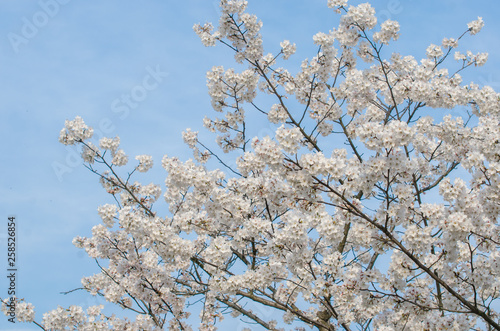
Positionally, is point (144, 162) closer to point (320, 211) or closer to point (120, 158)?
point (120, 158)

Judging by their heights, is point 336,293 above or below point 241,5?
below

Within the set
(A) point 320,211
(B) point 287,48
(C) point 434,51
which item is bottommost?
(A) point 320,211

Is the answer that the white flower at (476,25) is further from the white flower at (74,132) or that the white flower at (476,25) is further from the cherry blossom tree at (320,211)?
the white flower at (74,132)

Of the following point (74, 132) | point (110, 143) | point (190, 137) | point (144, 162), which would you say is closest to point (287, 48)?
point (190, 137)

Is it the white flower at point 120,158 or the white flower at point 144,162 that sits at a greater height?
the white flower at point 144,162

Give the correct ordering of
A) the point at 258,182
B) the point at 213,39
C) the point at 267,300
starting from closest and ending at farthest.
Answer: the point at 258,182 < the point at 267,300 < the point at 213,39

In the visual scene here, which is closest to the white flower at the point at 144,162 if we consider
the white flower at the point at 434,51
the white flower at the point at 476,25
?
the white flower at the point at 434,51

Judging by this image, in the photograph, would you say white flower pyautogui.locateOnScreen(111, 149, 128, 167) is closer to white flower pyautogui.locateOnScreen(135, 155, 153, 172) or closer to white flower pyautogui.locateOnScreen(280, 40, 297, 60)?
white flower pyautogui.locateOnScreen(135, 155, 153, 172)

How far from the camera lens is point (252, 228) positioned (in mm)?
7016

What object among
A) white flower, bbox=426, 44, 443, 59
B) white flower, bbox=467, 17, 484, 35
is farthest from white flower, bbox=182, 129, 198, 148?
white flower, bbox=467, 17, 484, 35

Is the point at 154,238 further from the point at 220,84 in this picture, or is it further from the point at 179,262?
the point at 220,84

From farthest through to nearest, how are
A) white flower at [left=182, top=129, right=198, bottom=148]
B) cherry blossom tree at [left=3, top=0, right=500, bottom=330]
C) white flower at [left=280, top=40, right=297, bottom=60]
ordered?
white flower at [left=182, top=129, right=198, bottom=148], white flower at [left=280, top=40, right=297, bottom=60], cherry blossom tree at [left=3, top=0, right=500, bottom=330]

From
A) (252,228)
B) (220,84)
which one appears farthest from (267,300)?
(220,84)

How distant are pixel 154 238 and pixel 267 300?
89.2 inches
